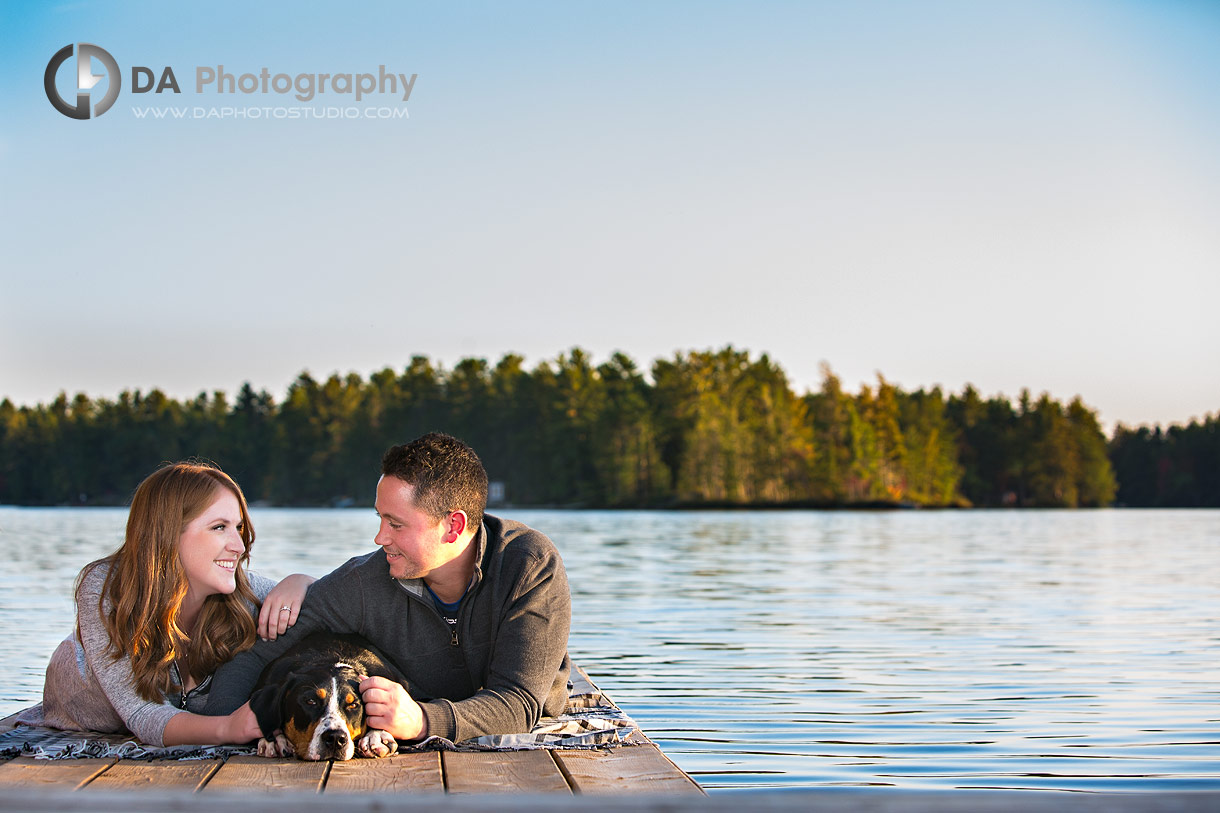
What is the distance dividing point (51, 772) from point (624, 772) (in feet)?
6.19

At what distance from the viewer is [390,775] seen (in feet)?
13.2

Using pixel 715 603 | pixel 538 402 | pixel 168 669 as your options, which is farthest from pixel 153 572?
pixel 538 402

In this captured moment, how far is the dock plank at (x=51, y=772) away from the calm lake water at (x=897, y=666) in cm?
306

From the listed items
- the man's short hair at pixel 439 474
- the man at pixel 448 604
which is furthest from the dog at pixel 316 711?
the man's short hair at pixel 439 474

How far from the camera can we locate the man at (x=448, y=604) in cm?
462

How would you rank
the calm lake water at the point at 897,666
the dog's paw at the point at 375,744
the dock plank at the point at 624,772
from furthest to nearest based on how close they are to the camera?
the calm lake water at the point at 897,666 < the dog's paw at the point at 375,744 < the dock plank at the point at 624,772

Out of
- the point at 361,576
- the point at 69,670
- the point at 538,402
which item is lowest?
the point at 69,670

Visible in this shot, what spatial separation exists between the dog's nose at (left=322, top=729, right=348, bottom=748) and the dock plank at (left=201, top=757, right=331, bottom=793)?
67 mm

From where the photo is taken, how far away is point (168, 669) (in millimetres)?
4875

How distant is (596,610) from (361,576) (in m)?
11.5

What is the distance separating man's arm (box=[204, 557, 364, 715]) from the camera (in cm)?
477

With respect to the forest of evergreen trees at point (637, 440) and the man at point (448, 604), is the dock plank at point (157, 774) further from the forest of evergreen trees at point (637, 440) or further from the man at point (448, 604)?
the forest of evergreen trees at point (637, 440)

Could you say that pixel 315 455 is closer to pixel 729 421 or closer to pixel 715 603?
pixel 729 421

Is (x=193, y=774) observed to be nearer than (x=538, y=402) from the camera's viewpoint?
Yes
